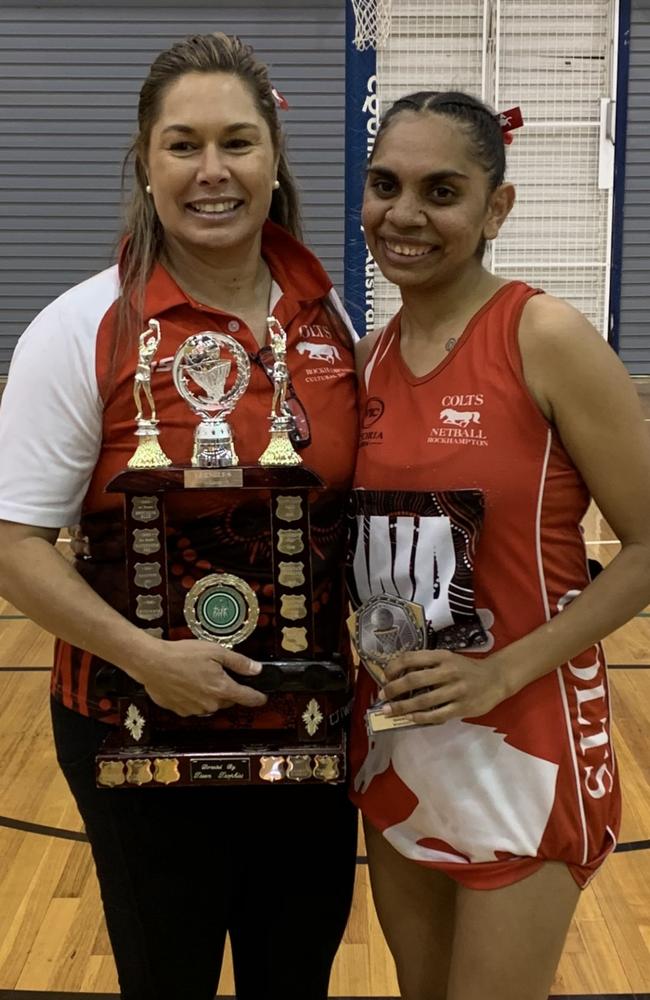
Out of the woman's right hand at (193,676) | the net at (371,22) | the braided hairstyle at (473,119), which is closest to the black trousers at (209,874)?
the woman's right hand at (193,676)

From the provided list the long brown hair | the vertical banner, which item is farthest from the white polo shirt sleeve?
the vertical banner

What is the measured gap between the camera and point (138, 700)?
4.86ft

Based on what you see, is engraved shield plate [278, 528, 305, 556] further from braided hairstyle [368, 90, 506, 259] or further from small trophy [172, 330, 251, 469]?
braided hairstyle [368, 90, 506, 259]

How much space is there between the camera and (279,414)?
145 cm

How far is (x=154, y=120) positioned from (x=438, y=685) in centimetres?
86

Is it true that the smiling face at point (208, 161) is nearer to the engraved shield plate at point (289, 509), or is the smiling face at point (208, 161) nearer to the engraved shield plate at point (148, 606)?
the engraved shield plate at point (289, 509)

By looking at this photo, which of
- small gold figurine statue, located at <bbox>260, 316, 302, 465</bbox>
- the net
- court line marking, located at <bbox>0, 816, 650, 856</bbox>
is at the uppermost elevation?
the net

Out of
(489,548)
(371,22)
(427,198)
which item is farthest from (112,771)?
(371,22)

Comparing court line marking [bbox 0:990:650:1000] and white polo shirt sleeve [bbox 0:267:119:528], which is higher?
Result: white polo shirt sleeve [bbox 0:267:119:528]

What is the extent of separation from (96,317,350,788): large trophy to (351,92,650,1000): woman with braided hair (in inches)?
4.0

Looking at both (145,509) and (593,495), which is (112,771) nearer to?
(145,509)

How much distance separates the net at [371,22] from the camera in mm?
4543

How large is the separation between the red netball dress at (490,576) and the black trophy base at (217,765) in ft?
0.44

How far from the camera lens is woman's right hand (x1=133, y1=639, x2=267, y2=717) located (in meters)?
1.39
